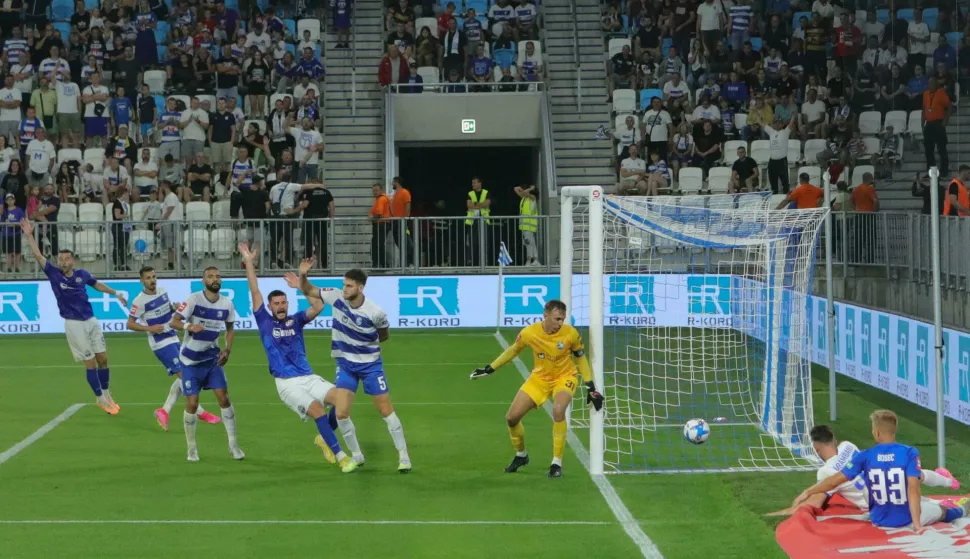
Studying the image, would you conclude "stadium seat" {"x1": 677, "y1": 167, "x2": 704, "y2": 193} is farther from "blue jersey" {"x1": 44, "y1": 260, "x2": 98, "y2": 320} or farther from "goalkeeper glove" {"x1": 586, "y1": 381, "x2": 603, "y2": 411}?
"goalkeeper glove" {"x1": 586, "y1": 381, "x2": 603, "y2": 411}

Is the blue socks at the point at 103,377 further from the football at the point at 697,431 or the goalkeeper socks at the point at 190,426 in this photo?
the football at the point at 697,431

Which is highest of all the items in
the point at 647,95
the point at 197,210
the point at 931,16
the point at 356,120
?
the point at 931,16

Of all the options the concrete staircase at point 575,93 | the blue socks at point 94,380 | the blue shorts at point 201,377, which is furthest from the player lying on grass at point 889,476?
the concrete staircase at point 575,93

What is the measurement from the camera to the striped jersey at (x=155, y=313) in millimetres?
17266

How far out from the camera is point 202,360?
14742 millimetres

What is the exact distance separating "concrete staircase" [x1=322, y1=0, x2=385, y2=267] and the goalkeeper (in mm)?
18669

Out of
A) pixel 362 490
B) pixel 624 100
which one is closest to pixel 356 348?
pixel 362 490

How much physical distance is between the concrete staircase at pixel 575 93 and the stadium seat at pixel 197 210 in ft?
28.2

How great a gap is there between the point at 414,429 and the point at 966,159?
48.3 feet

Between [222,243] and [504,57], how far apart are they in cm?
1008

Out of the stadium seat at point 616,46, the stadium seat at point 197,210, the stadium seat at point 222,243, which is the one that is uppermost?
the stadium seat at point 616,46

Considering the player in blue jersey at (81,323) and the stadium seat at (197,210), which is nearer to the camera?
the player in blue jersey at (81,323)

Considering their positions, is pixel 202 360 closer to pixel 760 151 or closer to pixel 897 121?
pixel 760 151

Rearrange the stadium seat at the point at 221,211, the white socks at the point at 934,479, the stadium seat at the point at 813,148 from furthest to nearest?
the stadium seat at the point at 813,148 → the stadium seat at the point at 221,211 → the white socks at the point at 934,479
